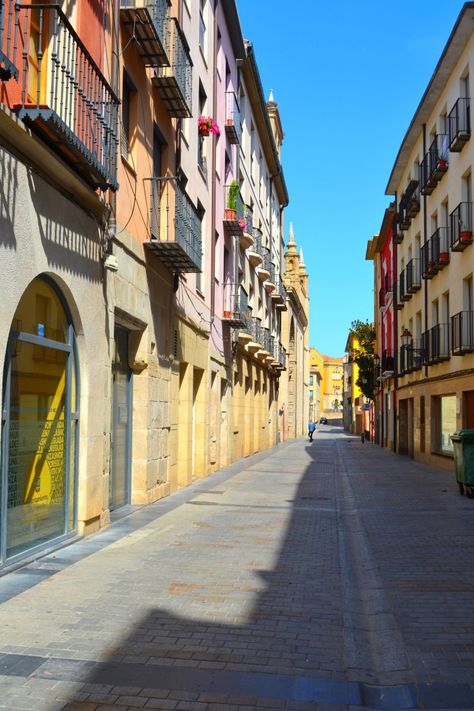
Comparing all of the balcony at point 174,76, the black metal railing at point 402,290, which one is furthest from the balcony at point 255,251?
the balcony at point 174,76

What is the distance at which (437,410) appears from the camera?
81.3 ft

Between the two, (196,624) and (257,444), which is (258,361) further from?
(196,624)

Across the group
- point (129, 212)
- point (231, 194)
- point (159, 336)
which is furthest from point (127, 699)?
point (231, 194)

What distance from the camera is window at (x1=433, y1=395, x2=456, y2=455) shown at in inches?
877

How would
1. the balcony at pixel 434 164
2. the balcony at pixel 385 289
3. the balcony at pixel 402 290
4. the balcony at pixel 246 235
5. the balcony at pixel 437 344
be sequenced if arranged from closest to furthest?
the balcony at pixel 434 164
the balcony at pixel 437 344
the balcony at pixel 246 235
the balcony at pixel 402 290
the balcony at pixel 385 289

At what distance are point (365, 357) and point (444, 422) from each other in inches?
927

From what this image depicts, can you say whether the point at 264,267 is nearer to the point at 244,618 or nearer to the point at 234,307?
the point at 234,307

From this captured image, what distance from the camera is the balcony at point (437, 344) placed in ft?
75.1

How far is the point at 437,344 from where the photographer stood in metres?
23.5

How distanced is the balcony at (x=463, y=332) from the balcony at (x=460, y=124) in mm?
4629

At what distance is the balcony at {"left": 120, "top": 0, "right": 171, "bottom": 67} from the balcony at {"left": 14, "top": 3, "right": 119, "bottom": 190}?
1.85 m

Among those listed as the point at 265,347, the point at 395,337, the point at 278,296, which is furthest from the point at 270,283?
the point at 395,337

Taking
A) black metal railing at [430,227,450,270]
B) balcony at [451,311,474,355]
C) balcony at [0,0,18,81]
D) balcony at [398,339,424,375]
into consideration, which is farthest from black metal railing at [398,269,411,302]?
balcony at [0,0,18,81]

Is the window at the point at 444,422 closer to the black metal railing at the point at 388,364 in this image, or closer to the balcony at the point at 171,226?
the black metal railing at the point at 388,364
